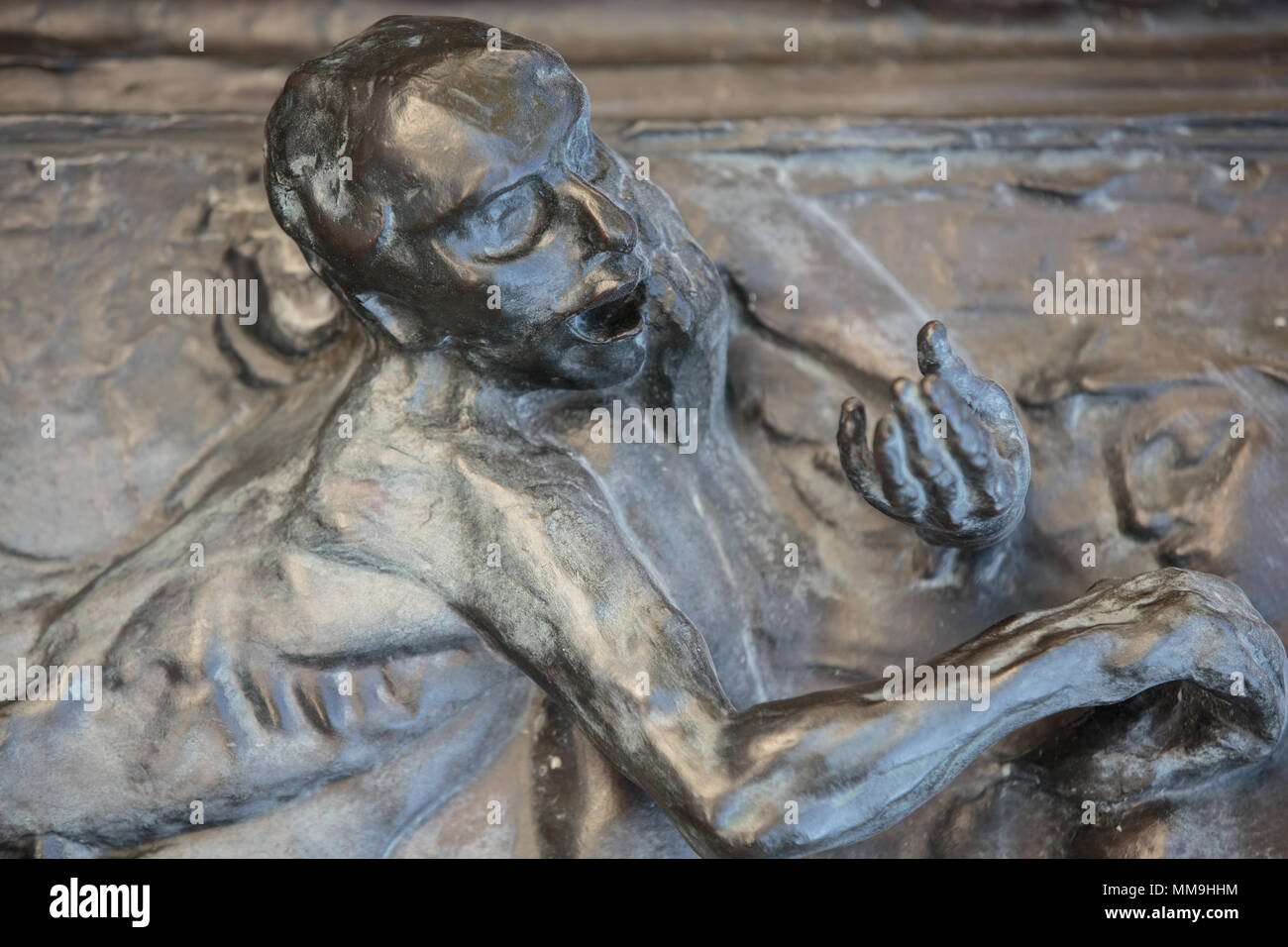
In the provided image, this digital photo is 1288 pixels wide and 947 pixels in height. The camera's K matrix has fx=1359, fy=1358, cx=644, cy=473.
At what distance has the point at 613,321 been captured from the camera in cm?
188

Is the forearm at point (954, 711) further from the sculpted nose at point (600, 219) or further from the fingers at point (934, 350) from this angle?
the sculpted nose at point (600, 219)

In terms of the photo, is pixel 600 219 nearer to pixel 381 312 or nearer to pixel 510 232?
pixel 510 232

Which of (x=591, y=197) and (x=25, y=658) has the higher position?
(x=591, y=197)

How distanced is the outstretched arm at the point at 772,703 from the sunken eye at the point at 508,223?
0.32m

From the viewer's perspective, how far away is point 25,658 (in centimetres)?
198

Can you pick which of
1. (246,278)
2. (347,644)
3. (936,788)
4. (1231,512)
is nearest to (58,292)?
(246,278)

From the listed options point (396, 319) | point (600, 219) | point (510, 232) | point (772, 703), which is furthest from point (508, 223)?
point (772, 703)

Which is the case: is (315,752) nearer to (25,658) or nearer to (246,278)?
(25,658)

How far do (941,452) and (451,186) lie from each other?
27.7 inches

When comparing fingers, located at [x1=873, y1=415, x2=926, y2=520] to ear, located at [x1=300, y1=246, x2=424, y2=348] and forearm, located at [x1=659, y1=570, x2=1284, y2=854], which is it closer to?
forearm, located at [x1=659, y1=570, x2=1284, y2=854]

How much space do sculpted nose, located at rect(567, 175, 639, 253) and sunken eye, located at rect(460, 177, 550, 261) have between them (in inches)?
1.7

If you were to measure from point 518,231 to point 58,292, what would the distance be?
1.00 m

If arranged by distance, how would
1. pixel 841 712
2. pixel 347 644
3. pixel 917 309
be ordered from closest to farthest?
pixel 841 712 < pixel 347 644 < pixel 917 309

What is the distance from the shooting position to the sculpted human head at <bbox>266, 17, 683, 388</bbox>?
1670mm
